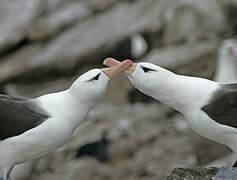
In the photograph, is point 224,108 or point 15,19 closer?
point 224,108

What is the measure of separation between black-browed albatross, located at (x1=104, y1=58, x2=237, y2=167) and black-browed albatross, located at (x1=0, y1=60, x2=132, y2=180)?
1.22 ft

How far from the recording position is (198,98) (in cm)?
543

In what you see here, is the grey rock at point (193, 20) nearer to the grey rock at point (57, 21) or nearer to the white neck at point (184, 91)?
the grey rock at point (57, 21)

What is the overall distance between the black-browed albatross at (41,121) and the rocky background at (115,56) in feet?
17.6

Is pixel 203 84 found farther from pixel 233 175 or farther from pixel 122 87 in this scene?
pixel 122 87

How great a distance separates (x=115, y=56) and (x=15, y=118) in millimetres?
9993

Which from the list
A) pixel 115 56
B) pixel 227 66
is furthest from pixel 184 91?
pixel 115 56

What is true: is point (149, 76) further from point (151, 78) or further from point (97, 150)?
point (97, 150)

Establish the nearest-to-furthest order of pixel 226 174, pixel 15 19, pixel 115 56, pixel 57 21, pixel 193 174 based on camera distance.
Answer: pixel 226 174 < pixel 193 174 < pixel 115 56 < pixel 57 21 < pixel 15 19

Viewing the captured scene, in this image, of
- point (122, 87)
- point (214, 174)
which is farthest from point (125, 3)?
point (214, 174)

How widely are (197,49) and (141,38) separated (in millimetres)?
1730

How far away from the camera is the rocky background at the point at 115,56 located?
11.4m

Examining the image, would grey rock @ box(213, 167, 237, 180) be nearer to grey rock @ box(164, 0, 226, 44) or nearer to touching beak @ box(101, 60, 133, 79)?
touching beak @ box(101, 60, 133, 79)

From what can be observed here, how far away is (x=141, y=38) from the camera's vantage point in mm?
15172
